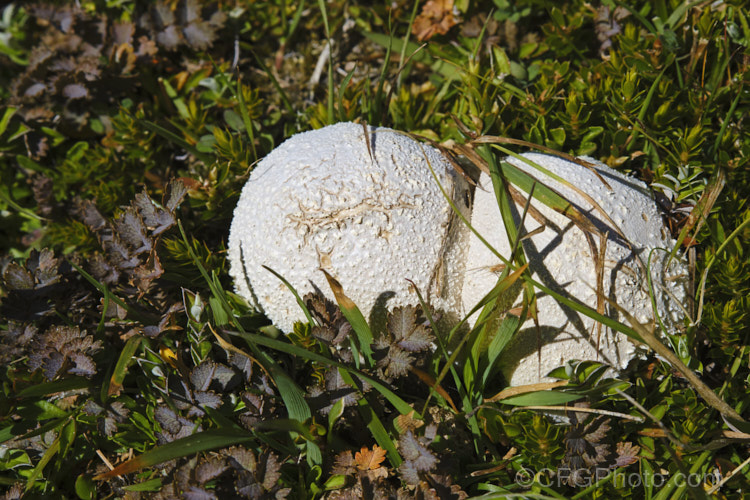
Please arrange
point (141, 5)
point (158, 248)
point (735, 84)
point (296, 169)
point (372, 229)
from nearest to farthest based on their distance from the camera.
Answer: point (372, 229) → point (296, 169) → point (158, 248) → point (735, 84) → point (141, 5)

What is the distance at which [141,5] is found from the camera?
351 centimetres

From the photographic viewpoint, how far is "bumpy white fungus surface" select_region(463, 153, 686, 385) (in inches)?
84.0

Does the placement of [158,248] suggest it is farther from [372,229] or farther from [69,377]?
[372,229]

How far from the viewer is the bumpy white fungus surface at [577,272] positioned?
7.00ft

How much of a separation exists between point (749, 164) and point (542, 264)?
1.31 meters

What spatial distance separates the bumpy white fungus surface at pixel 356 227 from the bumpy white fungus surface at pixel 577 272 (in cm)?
15

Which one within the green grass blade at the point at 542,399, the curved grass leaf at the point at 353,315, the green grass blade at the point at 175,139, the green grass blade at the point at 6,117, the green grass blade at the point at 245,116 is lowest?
the green grass blade at the point at 542,399

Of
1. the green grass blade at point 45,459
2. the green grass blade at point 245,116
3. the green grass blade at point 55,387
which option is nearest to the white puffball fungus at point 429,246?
the green grass blade at point 245,116

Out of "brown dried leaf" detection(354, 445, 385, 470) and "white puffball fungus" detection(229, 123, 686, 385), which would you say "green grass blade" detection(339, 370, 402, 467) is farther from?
"white puffball fungus" detection(229, 123, 686, 385)

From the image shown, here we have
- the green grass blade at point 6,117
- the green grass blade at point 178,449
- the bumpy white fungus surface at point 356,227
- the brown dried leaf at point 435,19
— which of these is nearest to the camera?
the green grass blade at point 178,449

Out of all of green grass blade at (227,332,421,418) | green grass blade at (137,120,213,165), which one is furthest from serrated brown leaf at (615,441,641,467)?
green grass blade at (137,120,213,165)

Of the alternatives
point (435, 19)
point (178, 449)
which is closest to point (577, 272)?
point (178, 449)

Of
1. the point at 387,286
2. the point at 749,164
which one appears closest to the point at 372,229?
the point at 387,286

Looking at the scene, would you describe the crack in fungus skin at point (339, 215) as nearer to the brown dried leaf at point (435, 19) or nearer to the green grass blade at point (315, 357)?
the green grass blade at point (315, 357)
